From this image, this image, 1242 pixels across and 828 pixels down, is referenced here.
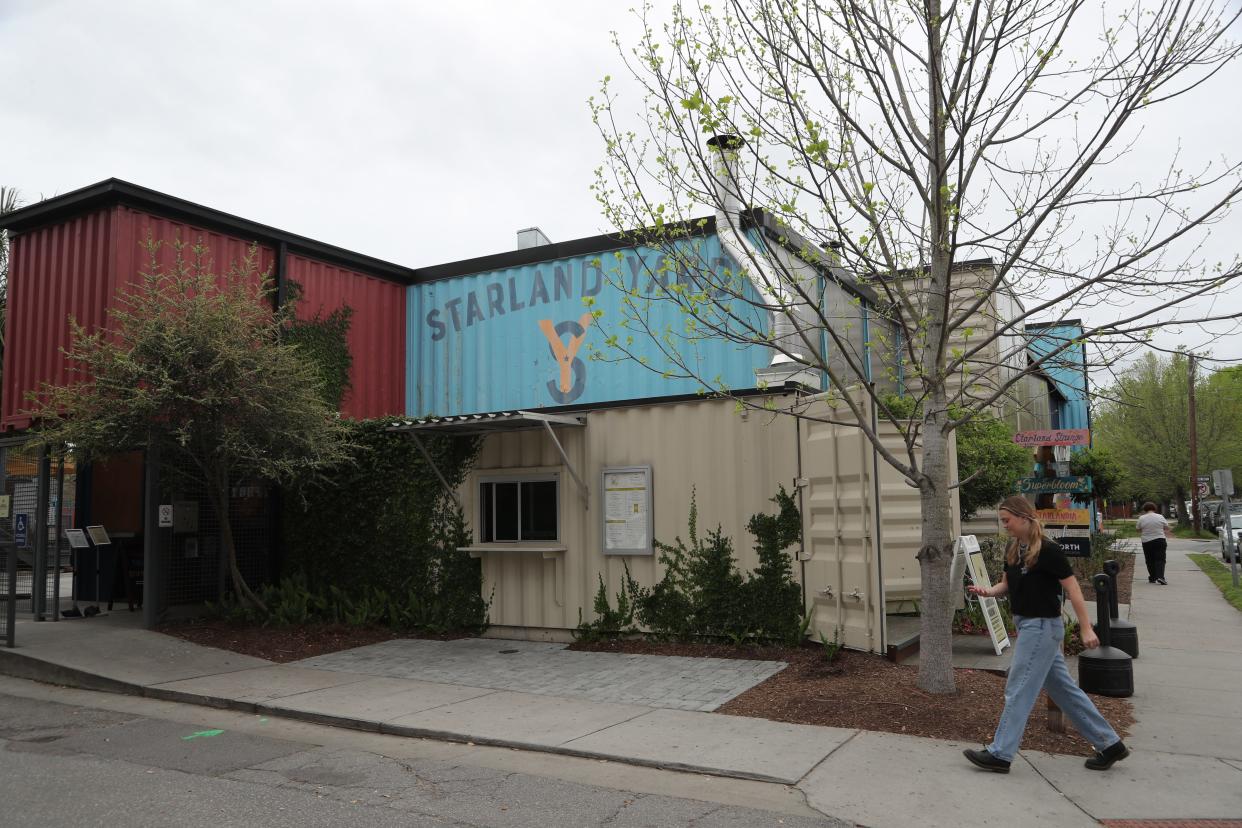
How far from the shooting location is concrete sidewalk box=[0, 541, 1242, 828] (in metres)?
5.31

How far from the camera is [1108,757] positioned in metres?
5.65

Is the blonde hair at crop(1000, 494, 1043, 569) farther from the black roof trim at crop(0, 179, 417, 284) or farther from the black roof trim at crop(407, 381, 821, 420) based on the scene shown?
the black roof trim at crop(0, 179, 417, 284)

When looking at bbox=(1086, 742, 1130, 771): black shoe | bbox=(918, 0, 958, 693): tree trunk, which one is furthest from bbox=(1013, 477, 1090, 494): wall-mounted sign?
bbox=(1086, 742, 1130, 771): black shoe

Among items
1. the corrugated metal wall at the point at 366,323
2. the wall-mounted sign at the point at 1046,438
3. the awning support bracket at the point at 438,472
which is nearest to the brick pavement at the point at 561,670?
the awning support bracket at the point at 438,472

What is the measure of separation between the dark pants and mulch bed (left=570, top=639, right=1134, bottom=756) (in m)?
11.8

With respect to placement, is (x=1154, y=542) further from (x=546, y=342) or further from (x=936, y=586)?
(x=936, y=586)

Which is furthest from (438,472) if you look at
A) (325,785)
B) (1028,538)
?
(1028,538)

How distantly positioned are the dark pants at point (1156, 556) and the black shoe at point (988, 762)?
1452 centimetres

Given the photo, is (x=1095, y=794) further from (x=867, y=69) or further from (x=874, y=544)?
(x=867, y=69)

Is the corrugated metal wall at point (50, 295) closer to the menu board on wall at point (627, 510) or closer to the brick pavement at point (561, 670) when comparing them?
the brick pavement at point (561, 670)

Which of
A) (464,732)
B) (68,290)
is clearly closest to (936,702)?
(464,732)

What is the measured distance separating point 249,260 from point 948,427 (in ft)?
30.9

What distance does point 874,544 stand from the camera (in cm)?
866

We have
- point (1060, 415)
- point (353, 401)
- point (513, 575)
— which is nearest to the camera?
point (513, 575)
